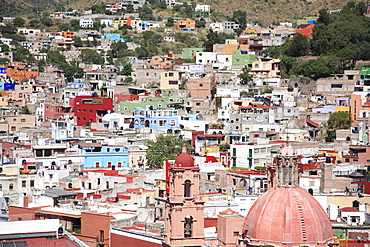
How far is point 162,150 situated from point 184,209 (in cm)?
2567

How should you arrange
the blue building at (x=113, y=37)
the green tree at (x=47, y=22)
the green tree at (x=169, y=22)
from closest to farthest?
the blue building at (x=113, y=37) → the green tree at (x=169, y=22) → the green tree at (x=47, y=22)

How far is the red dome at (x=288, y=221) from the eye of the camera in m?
28.3

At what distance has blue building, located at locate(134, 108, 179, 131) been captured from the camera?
71562 mm

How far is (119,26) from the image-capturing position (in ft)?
406

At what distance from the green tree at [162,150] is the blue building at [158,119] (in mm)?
7596

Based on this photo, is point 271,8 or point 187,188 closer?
point 187,188

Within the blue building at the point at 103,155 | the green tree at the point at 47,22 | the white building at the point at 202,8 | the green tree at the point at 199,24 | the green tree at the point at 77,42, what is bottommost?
the blue building at the point at 103,155

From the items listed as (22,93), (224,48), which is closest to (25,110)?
(22,93)

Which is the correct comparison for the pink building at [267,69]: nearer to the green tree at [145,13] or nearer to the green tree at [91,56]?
the green tree at [91,56]

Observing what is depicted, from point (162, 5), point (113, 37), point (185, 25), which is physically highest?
point (162, 5)

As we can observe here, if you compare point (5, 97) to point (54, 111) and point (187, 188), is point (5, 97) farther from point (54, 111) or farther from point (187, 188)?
point (187, 188)

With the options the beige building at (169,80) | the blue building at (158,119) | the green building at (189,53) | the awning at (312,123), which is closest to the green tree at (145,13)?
the green building at (189,53)

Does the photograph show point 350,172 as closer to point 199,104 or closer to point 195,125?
point 195,125

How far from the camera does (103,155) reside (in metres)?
60.9
